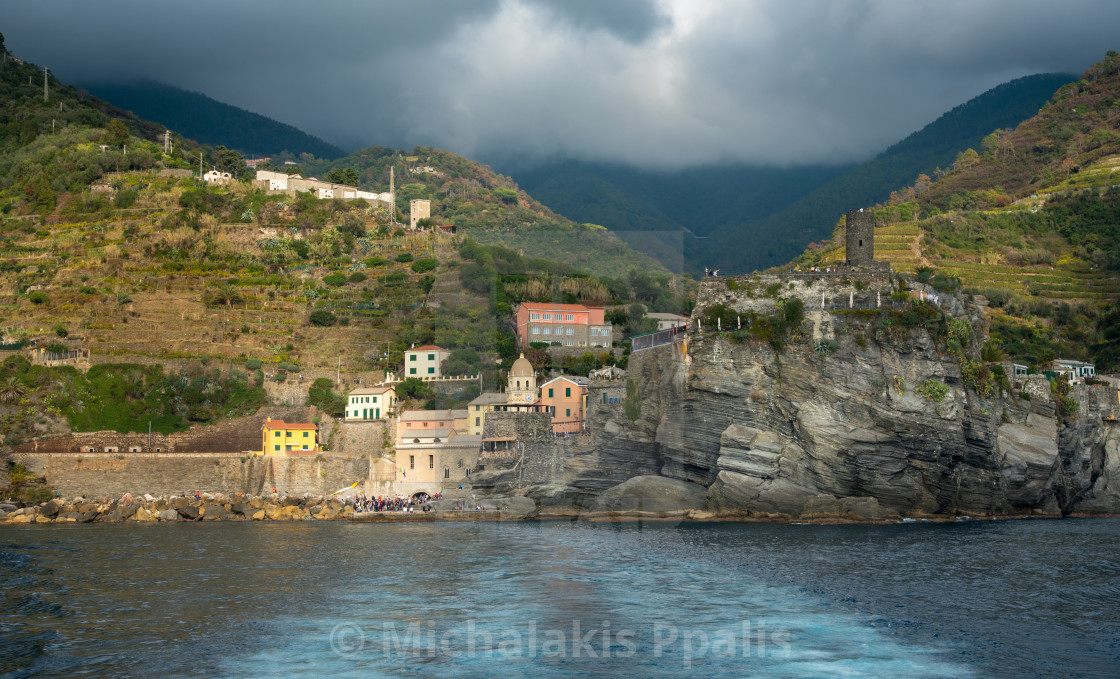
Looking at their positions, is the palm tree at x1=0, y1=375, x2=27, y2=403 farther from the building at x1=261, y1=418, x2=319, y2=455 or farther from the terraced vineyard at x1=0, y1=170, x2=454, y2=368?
the building at x1=261, y1=418, x2=319, y2=455

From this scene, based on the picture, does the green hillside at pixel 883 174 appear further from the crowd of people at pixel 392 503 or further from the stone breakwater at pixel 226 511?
the stone breakwater at pixel 226 511

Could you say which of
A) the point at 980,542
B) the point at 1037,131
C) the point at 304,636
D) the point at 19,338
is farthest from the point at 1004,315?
the point at 19,338

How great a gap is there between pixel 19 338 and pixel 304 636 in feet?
177

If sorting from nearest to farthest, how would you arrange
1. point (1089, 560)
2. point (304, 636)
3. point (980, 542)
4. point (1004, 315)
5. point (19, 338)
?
point (304, 636) → point (1089, 560) → point (980, 542) → point (19, 338) → point (1004, 315)

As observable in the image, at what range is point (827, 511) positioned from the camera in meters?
43.7

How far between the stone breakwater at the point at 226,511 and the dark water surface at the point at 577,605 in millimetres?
Answer: 8919

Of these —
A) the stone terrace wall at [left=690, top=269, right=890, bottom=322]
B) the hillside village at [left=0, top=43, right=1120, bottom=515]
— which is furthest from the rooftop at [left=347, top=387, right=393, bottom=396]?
the stone terrace wall at [left=690, top=269, right=890, bottom=322]

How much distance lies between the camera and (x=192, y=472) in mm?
54844

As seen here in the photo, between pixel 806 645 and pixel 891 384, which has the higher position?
pixel 891 384

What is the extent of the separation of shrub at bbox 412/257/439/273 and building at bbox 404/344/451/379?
12.7 meters

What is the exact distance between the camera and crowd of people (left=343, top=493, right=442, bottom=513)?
5220cm

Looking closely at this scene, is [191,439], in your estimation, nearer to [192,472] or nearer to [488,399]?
[192,472]

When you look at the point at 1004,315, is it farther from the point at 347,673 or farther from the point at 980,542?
the point at 347,673

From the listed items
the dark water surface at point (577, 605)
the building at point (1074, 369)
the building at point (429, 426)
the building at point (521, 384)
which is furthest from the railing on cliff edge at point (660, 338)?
the building at point (1074, 369)
